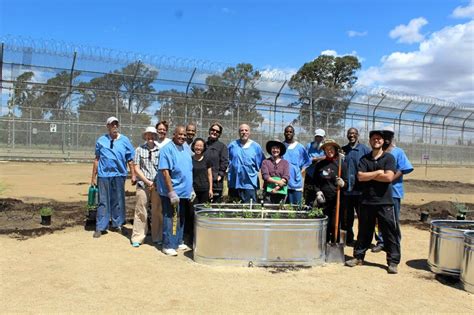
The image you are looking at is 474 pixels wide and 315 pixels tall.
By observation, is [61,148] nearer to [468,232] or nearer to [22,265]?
[22,265]

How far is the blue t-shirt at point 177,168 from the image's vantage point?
20.8 ft

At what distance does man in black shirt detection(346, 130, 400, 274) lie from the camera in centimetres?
579

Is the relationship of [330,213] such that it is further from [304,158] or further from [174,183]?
[174,183]

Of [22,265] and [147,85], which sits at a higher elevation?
[147,85]

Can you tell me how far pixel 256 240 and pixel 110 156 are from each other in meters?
2.95

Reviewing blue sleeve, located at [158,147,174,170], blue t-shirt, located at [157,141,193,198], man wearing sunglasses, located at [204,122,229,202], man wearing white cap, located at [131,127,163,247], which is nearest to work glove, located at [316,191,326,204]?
man wearing sunglasses, located at [204,122,229,202]

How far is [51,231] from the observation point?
7492 millimetres

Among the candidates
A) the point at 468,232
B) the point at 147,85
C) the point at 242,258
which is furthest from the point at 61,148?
the point at 468,232

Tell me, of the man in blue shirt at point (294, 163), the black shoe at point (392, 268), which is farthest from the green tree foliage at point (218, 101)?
the black shoe at point (392, 268)

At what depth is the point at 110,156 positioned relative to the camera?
7316mm

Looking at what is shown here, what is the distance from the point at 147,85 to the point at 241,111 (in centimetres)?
521

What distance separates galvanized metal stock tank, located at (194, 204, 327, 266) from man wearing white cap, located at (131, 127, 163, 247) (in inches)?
54.1

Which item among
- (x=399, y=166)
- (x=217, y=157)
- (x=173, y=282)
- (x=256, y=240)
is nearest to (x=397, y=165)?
(x=399, y=166)

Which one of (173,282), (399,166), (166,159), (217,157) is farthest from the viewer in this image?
(217,157)
